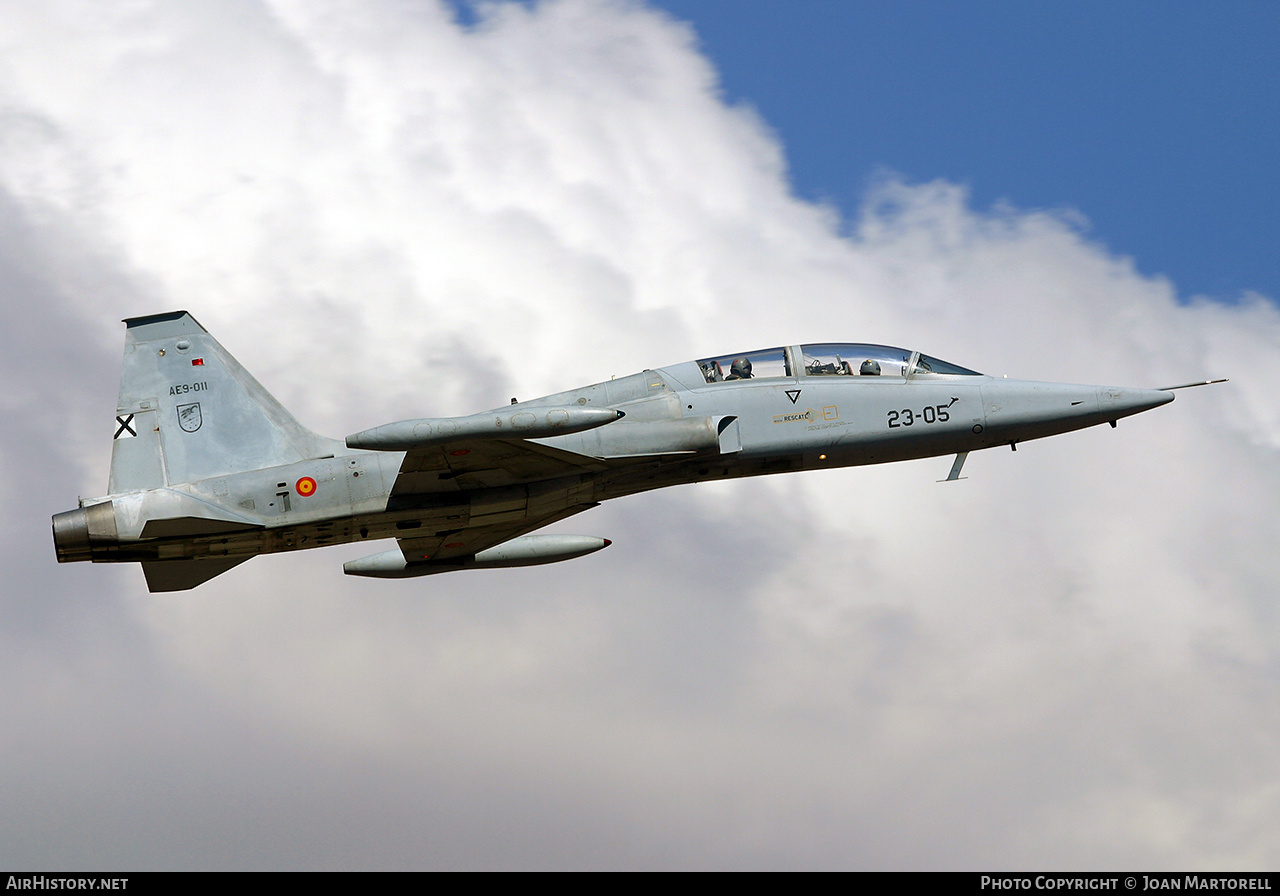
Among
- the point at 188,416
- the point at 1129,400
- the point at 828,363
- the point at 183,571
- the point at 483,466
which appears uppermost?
the point at 188,416

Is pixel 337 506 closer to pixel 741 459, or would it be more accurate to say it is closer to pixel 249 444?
pixel 249 444

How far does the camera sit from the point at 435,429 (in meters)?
19.8

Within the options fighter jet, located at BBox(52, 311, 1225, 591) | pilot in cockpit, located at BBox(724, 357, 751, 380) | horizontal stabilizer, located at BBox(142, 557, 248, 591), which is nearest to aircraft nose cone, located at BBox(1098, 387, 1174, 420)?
fighter jet, located at BBox(52, 311, 1225, 591)

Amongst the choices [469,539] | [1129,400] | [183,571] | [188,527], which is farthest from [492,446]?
[1129,400]

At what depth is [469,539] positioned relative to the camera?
84.1ft

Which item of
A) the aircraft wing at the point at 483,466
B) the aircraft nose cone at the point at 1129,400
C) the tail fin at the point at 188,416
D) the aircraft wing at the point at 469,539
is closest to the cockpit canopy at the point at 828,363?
the aircraft nose cone at the point at 1129,400

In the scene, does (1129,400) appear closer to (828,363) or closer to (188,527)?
(828,363)

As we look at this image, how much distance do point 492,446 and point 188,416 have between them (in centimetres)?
588

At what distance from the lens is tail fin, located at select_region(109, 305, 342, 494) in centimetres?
2334

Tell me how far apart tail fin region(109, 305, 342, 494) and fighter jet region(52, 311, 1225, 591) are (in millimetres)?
26

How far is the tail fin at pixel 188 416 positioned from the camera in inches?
919

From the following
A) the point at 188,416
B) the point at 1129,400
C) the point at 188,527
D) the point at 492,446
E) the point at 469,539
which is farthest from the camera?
the point at 469,539

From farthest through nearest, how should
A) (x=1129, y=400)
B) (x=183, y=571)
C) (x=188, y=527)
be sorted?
(x=183, y=571) < (x=1129, y=400) < (x=188, y=527)
